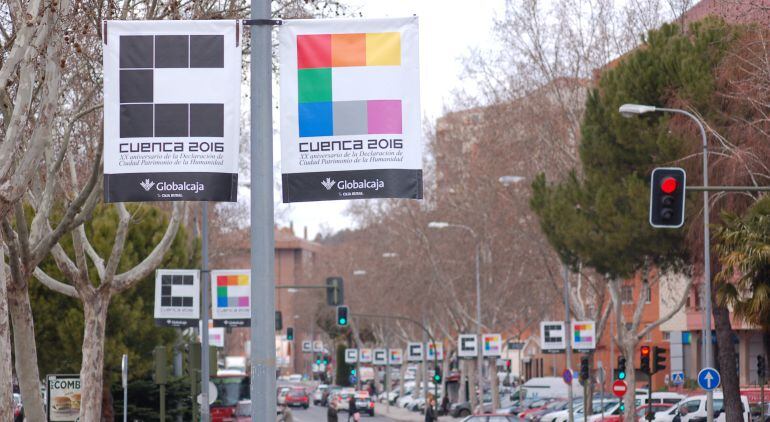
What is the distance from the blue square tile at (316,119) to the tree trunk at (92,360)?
66.1 ft

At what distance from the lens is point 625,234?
38375 millimetres

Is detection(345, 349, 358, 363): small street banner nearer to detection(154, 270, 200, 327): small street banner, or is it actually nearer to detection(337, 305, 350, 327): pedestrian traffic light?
detection(337, 305, 350, 327): pedestrian traffic light


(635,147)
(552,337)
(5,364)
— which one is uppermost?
(635,147)

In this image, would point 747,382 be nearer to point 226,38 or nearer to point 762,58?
point 762,58

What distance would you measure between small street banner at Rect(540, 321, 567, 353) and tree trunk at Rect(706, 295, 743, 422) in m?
Answer: 11.3

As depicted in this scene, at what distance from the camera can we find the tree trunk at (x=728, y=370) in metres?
36.2

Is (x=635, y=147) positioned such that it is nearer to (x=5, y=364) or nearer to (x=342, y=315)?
(x=342, y=315)

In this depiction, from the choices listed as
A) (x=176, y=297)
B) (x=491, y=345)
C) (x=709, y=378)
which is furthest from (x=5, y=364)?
(x=491, y=345)

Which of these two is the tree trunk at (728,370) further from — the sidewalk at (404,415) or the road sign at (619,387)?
the sidewalk at (404,415)

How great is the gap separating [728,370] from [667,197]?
1611cm

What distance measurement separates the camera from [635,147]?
38.2 metres

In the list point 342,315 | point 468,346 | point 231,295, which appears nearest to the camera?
point 231,295

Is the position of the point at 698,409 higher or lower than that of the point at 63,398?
lower

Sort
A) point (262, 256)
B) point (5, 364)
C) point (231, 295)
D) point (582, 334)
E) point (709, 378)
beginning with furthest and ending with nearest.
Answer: point (582, 334), point (231, 295), point (709, 378), point (5, 364), point (262, 256)
